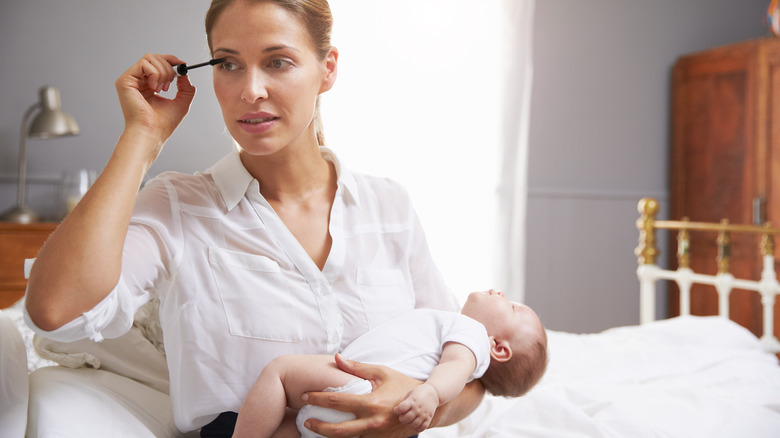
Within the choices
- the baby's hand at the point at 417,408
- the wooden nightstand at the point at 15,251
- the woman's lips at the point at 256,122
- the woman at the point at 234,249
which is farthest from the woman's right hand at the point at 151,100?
the wooden nightstand at the point at 15,251

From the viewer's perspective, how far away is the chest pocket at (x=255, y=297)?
39.3 inches

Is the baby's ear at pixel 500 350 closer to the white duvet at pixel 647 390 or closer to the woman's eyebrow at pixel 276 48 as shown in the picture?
the white duvet at pixel 647 390

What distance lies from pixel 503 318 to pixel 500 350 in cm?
6

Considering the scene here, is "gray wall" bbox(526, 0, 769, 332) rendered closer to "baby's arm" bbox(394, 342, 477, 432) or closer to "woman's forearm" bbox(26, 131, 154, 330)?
"baby's arm" bbox(394, 342, 477, 432)

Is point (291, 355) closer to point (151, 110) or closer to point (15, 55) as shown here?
point (151, 110)

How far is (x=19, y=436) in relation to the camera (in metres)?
0.89

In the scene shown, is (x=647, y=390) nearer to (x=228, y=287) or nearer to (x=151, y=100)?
(x=228, y=287)

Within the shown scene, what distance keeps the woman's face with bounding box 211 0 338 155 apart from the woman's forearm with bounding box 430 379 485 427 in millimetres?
490

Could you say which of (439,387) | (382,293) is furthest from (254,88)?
(439,387)

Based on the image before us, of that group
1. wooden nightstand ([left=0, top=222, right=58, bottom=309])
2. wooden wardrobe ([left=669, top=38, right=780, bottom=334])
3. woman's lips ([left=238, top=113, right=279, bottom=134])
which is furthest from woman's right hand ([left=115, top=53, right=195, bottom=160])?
wooden wardrobe ([left=669, top=38, right=780, bottom=334])

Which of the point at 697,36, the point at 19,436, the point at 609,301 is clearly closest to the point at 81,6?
the point at 19,436

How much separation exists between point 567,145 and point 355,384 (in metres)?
3.16

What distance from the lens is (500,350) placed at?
1229 millimetres

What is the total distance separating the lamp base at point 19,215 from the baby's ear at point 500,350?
2073 mm
